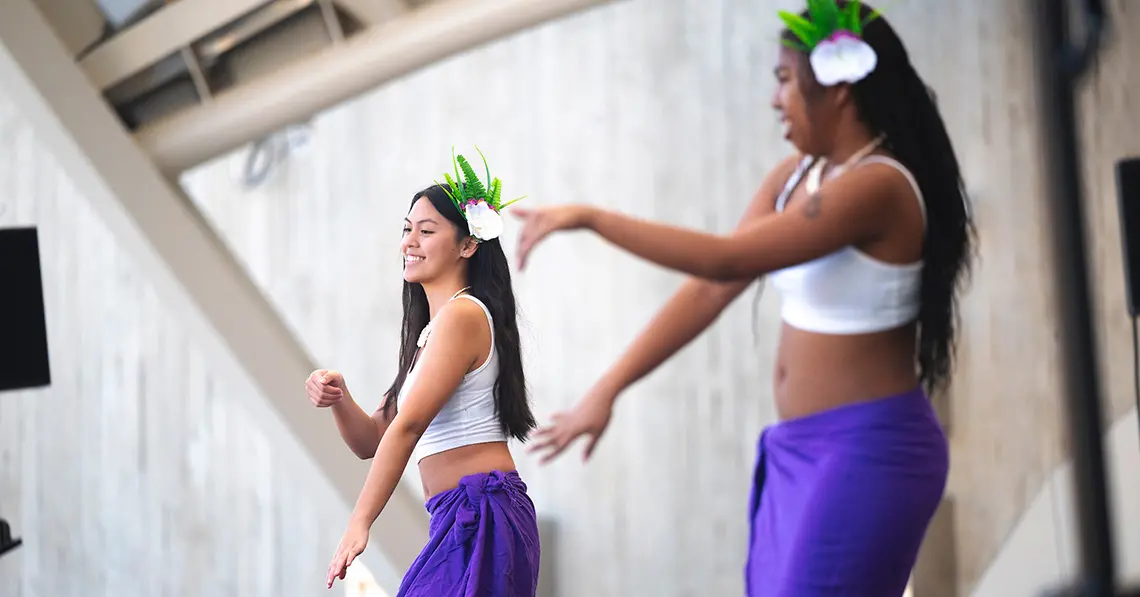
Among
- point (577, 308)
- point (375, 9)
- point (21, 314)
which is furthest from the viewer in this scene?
point (577, 308)

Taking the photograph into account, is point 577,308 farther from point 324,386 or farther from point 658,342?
point 324,386

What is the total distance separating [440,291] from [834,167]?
75 cm

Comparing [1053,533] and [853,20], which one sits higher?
[853,20]

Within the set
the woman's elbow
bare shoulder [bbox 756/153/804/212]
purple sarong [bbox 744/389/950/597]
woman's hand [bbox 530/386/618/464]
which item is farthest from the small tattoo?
woman's hand [bbox 530/386/618/464]

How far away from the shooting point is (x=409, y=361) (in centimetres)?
231

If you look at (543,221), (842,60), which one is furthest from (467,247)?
(842,60)

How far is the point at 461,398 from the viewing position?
88.0 inches

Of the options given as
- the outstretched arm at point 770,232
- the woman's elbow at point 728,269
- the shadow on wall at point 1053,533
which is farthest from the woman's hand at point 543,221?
the shadow on wall at point 1053,533

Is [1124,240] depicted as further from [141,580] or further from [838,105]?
[141,580]

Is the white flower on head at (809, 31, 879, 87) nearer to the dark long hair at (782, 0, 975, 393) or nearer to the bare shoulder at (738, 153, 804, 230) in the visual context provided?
the dark long hair at (782, 0, 975, 393)

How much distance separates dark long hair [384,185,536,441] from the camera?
7.47ft

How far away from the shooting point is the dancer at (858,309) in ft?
6.68

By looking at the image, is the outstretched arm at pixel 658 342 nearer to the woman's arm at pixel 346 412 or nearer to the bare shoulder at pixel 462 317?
the bare shoulder at pixel 462 317

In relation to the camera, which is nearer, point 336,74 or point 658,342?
point 658,342
